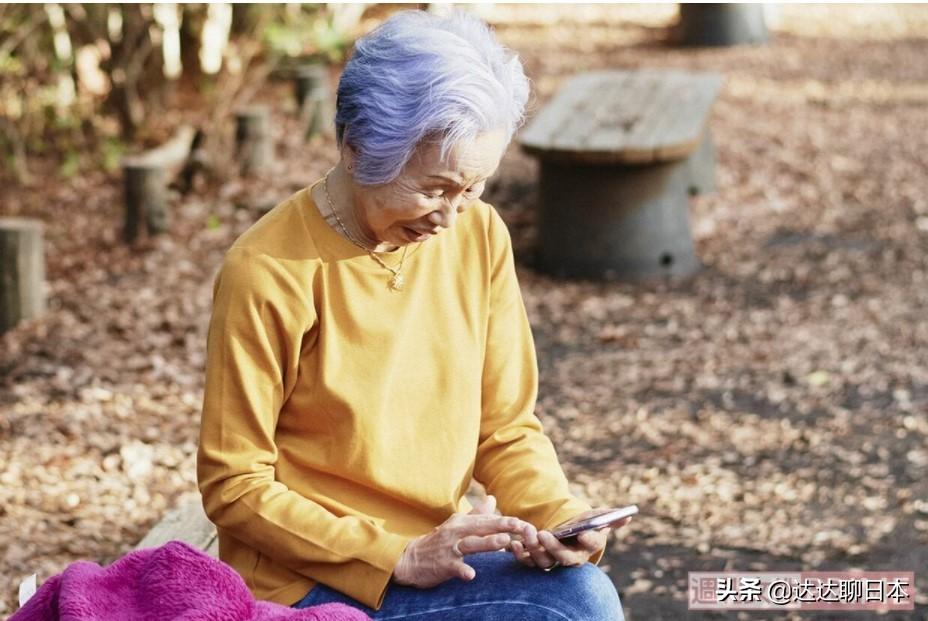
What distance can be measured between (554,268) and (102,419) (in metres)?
3.07

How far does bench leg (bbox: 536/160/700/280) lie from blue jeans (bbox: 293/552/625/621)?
4780 mm

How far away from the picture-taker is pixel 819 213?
8.12m

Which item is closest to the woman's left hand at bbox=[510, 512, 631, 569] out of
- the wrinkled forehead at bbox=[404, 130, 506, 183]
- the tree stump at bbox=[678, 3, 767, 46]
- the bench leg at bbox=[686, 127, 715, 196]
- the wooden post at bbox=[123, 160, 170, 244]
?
the wrinkled forehead at bbox=[404, 130, 506, 183]

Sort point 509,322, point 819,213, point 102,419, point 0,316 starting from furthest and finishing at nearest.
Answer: point 819,213 → point 0,316 → point 102,419 → point 509,322

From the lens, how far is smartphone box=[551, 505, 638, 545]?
2.25 metres

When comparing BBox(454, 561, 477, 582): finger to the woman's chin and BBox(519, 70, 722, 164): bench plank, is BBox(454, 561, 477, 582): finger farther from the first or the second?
BBox(519, 70, 722, 164): bench plank

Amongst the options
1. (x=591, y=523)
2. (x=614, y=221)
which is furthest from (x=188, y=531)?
(x=614, y=221)

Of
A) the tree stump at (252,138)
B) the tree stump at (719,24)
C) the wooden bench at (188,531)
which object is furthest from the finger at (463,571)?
the tree stump at (719,24)

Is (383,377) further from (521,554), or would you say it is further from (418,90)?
(418,90)

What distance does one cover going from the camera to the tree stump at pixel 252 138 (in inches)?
316

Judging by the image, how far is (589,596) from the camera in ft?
7.61

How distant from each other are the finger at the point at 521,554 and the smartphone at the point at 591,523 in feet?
0.20

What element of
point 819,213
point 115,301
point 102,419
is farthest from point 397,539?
point 819,213

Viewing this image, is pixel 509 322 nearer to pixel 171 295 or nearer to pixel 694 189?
pixel 171 295
